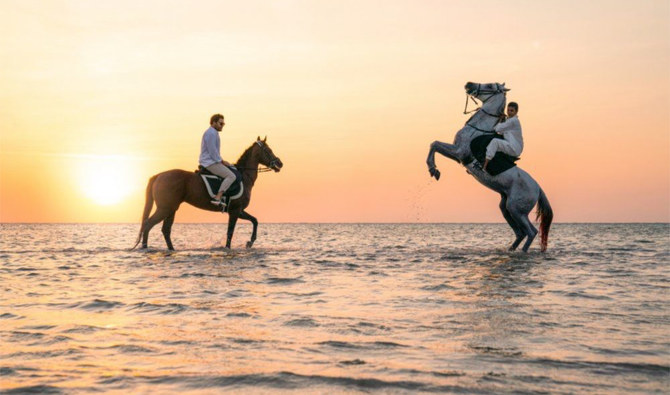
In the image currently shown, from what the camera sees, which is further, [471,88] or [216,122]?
[216,122]

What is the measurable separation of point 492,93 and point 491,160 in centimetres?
166

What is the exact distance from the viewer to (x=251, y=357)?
447cm

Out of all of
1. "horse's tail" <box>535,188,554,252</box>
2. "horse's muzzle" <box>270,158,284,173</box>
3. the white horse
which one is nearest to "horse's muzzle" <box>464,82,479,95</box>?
the white horse

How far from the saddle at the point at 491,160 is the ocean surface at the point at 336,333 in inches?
173

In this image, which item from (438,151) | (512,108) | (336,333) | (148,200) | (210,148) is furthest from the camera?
(148,200)

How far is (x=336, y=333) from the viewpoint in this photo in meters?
5.35

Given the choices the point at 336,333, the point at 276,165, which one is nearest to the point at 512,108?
the point at 276,165

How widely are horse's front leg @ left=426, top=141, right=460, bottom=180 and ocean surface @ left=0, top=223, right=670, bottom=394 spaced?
4.28 metres

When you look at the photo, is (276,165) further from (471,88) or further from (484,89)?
(484,89)

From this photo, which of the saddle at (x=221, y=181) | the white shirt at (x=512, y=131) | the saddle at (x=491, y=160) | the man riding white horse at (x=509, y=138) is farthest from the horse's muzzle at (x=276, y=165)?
the white shirt at (x=512, y=131)

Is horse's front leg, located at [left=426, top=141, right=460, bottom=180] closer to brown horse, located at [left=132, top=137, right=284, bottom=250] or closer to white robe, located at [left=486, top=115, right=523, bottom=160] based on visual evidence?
white robe, located at [left=486, top=115, right=523, bottom=160]

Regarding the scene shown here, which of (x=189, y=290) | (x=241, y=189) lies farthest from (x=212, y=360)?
(x=241, y=189)

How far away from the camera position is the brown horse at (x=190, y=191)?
54.1 feet

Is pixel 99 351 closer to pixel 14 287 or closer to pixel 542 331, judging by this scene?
pixel 542 331
